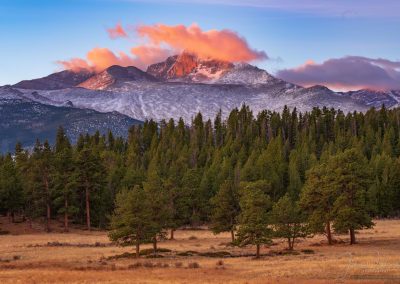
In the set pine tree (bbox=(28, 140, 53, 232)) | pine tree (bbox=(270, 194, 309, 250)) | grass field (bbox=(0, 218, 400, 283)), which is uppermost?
pine tree (bbox=(28, 140, 53, 232))

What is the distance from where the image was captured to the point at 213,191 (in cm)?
13412

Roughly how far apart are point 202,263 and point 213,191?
7712 cm

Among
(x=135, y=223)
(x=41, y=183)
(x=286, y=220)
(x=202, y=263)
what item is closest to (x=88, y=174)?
(x=41, y=183)

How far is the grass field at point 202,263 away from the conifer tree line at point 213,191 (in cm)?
315

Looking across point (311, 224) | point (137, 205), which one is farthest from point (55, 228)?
point (311, 224)

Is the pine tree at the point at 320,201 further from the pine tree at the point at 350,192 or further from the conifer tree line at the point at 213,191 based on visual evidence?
the pine tree at the point at 350,192

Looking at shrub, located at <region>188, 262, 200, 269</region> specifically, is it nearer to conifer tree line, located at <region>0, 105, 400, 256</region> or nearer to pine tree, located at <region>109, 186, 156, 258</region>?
conifer tree line, located at <region>0, 105, 400, 256</region>

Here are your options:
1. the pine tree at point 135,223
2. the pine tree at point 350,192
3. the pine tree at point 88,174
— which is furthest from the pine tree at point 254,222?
the pine tree at point 88,174

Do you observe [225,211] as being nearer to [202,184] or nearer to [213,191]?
[202,184]

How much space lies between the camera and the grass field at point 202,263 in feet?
149

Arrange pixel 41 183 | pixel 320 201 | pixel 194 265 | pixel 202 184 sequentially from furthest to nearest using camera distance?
pixel 202 184 < pixel 41 183 < pixel 320 201 < pixel 194 265

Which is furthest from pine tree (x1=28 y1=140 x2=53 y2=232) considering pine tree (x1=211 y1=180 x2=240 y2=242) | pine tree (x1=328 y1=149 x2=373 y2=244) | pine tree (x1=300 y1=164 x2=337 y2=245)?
pine tree (x1=328 y1=149 x2=373 y2=244)

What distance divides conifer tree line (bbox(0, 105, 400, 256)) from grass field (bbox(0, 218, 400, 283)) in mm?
3150

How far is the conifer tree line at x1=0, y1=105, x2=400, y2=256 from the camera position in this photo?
67875mm
